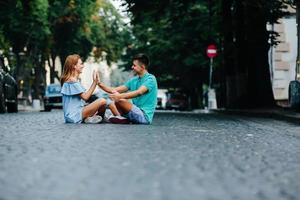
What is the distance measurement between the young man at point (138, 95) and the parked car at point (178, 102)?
40299mm

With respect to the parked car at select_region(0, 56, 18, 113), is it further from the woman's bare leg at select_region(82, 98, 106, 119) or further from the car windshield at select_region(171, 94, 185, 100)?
the car windshield at select_region(171, 94, 185, 100)

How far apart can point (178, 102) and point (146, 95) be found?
136 feet

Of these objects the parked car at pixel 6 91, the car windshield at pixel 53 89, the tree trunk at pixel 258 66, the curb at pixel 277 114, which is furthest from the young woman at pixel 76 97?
the car windshield at pixel 53 89

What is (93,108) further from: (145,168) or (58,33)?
(58,33)

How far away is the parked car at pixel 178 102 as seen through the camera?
5241cm

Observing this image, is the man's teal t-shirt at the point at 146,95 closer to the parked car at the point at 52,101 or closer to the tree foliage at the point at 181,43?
the tree foliage at the point at 181,43

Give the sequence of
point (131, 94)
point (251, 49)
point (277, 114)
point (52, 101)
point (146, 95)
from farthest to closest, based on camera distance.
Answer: point (52, 101)
point (251, 49)
point (277, 114)
point (146, 95)
point (131, 94)

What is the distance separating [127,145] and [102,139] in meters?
0.89

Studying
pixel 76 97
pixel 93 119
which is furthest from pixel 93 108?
pixel 76 97

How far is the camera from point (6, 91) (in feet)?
69.4

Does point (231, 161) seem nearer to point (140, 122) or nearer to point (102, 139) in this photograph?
point (102, 139)

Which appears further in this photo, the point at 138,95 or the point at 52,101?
the point at 52,101

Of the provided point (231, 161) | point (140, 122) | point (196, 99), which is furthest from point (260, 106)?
point (196, 99)

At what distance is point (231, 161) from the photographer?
5.98 metres
